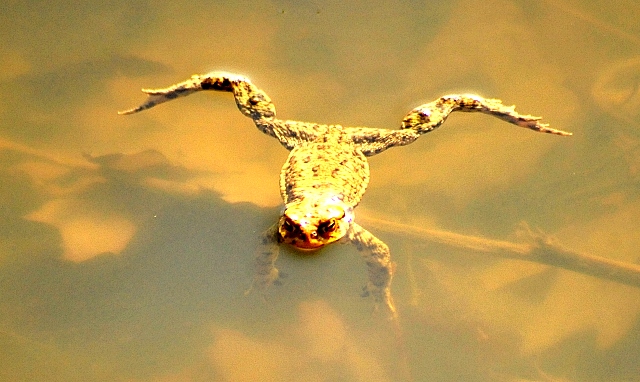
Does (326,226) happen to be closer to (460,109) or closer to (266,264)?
(266,264)

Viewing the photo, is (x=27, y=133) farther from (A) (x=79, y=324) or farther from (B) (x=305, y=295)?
(B) (x=305, y=295)

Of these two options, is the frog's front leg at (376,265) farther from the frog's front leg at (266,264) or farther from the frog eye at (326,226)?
the frog's front leg at (266,264)

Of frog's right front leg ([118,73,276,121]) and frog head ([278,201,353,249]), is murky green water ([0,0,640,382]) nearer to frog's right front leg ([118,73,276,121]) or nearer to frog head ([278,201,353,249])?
frog's right front leg ([118,73,276,121])

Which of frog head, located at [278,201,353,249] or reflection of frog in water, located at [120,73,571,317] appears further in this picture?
reflection of frog in water, located at [120,73,571,317]

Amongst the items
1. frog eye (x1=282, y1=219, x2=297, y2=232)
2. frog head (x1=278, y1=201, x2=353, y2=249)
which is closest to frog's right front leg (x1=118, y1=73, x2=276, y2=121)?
frog head (x1=278, y1=201, x2=353, y2=249)

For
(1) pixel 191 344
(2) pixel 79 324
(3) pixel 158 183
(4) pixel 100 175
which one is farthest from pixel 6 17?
(1) pixel 191 344
